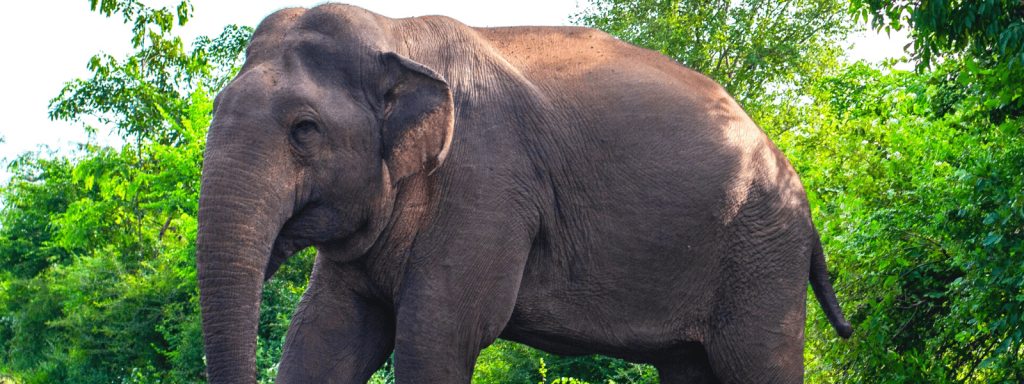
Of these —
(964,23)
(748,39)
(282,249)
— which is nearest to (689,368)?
(282,249)

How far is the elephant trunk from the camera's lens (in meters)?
2.94

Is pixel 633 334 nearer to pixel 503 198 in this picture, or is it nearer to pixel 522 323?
pixel 522 323

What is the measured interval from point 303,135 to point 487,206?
70 cm

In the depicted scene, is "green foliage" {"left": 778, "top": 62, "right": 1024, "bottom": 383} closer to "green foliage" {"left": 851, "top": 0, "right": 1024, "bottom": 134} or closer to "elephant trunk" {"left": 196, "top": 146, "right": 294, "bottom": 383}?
"green foliage" {"left": 851, "top": 0, "right": 1024, "bottom": 134}

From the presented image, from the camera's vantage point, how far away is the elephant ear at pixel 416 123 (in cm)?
323

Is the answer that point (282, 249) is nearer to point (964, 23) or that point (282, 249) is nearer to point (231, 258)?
point (231, 258)

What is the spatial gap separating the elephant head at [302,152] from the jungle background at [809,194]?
3421 millimetres

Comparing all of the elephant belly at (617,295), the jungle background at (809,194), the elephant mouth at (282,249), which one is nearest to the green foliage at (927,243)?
the jungle background at (809,194)

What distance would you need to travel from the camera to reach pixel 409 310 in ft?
10.9

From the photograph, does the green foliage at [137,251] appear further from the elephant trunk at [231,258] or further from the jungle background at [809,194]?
the elephant trunk at [231,258]

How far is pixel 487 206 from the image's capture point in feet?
11.0

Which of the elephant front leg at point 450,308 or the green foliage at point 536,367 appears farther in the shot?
the green foliage at point 536,367

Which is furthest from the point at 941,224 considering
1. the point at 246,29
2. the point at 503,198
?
the point at 246,29

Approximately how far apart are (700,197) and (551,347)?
34.0 inches
